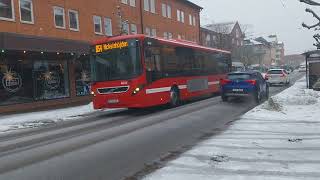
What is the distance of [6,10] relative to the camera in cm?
2469

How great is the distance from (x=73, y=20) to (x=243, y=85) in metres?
13.0

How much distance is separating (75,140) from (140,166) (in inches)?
170

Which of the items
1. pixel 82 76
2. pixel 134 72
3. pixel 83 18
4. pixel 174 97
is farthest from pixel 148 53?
pixel 83 18

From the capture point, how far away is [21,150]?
37.9 ft

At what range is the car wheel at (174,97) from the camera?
2145 cm

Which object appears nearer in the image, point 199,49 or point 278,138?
point 278,138

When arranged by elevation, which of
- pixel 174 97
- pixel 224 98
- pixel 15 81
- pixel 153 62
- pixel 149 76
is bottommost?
pixel 224 98

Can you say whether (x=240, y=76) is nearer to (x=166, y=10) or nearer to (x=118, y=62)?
(x=118, y=62)

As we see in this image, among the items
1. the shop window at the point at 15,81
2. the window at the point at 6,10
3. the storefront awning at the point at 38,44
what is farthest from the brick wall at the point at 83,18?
the shop window at the point at 15,81

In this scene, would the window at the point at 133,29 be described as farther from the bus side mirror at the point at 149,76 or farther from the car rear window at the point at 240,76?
the bus side mirror at the point at 149,76

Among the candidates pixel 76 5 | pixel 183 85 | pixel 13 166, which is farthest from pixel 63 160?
pixel 76 5

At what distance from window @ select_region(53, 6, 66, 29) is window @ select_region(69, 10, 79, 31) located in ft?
2.82

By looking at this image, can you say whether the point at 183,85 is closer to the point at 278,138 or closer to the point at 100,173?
the point at 278,138

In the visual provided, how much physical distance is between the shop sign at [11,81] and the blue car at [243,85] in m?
10.8
